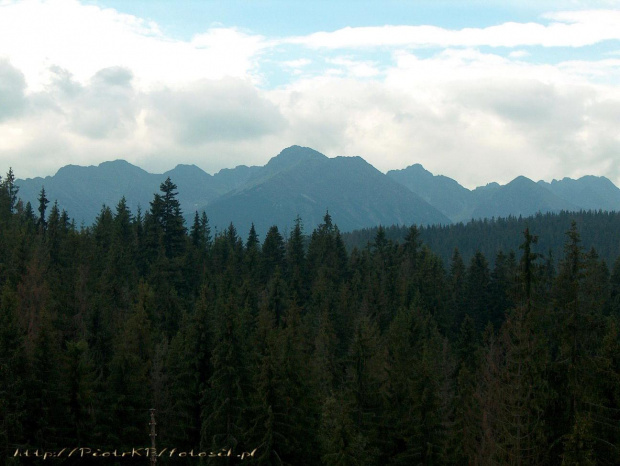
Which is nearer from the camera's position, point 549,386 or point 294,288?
point 549,386

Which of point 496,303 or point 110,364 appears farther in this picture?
point 496,303

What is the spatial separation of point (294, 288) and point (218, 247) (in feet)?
64.5

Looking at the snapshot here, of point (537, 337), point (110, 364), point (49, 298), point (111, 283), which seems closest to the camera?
point (537, 337)

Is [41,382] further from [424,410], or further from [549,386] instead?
[549,386]

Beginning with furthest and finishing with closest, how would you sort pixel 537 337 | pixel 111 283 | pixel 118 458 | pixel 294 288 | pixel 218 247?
1. pixel 218 247
2. pixel 294 288
3. pixel 111 283
4. pixel 118 458
5. pixel 537 337

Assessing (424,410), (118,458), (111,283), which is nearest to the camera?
(424,410)

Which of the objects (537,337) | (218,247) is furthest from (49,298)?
(537,337)

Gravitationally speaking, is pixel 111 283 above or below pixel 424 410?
above

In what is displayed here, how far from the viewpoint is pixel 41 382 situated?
3931cm

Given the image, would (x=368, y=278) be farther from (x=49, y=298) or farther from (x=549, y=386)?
(x=549, y=386)

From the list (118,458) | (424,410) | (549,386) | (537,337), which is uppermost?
(537,337)

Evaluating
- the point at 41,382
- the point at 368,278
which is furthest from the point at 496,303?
the point at 41,382

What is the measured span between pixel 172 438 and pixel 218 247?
55.0m

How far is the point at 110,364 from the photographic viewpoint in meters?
44.7
